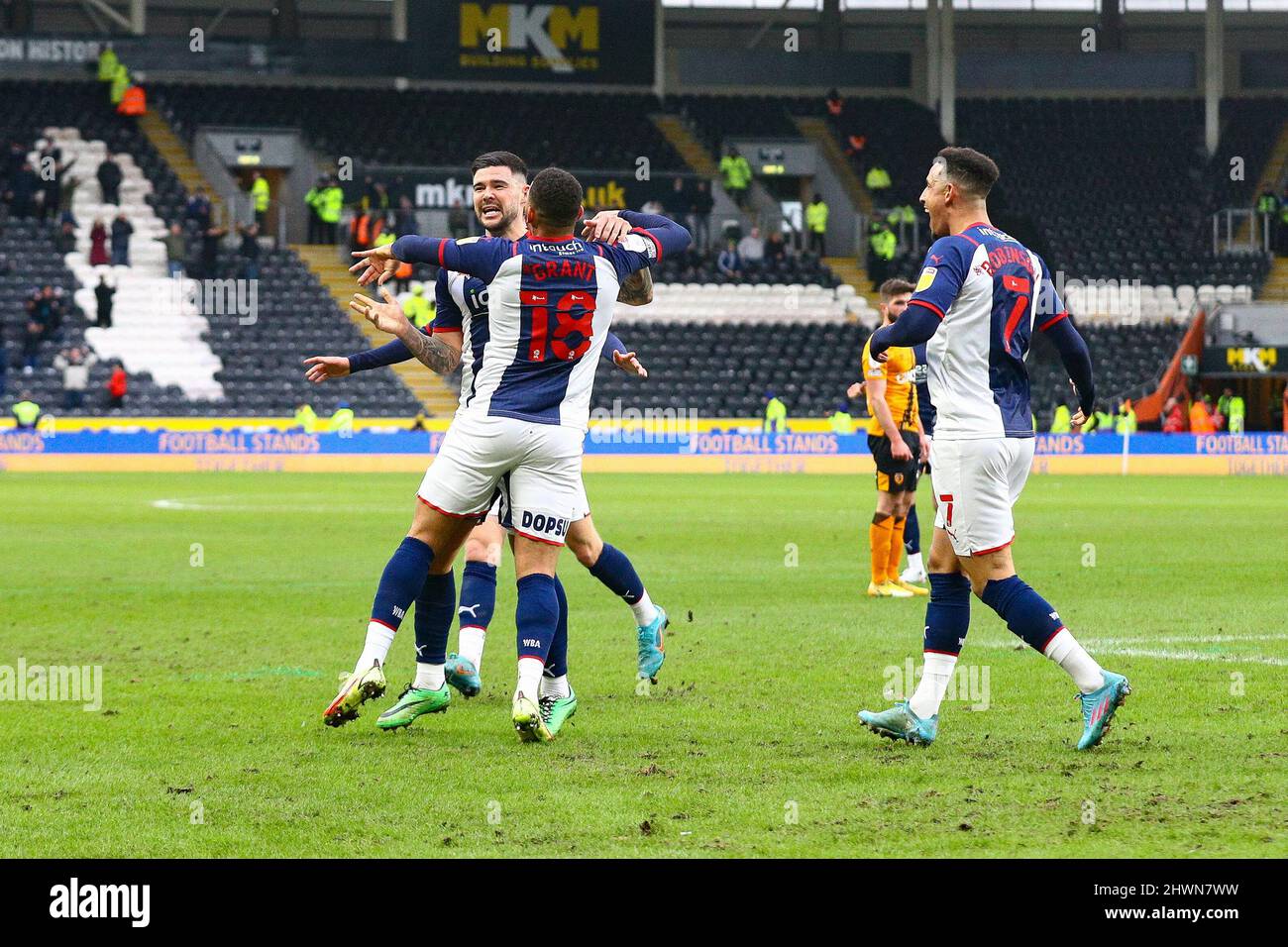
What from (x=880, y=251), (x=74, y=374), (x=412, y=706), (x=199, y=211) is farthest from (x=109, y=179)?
(x=412, y=706)

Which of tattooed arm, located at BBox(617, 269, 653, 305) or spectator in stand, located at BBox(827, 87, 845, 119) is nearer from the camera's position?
tattooed arm, located at BBox(617, 269, 653, 305)

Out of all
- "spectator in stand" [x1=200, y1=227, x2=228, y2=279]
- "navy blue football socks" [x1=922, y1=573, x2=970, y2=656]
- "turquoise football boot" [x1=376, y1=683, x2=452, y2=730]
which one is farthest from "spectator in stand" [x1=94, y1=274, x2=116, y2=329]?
"navy blue football socks" [x1=922, y1=573, x2=970, y2=656]

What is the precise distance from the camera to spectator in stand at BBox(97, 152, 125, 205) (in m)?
40.5

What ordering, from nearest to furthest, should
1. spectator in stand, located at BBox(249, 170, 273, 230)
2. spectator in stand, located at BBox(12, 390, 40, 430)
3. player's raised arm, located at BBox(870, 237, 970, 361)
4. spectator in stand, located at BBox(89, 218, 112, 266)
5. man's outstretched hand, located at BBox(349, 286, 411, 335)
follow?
player's raised arm, located at BBox(870, 237, 970, 361) < man's outstretched hand, located at BBox(349, 286, 411, 335) < spectator in stand, located at BBox(12, 390, 40, 430) < spectator in stand, located at BBox(89, 218, 112, 266) < spectator in stand, located at BBox(249, 170, 273, 230)

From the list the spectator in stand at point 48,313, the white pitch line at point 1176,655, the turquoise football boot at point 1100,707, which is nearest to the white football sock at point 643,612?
the turquoise football boot at point 1100,707

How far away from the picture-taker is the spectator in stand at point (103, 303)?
1487 inches

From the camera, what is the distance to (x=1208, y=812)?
18.4 ft

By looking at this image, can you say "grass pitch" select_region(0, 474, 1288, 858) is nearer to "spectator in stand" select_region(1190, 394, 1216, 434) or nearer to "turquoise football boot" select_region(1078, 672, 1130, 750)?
"turquoise football boot" select_region(1078, 672, 1130, 750)

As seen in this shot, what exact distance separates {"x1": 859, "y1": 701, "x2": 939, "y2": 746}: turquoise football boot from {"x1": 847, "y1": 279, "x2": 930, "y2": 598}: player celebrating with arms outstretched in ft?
18.0

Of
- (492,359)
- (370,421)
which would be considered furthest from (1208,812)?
(370,421)

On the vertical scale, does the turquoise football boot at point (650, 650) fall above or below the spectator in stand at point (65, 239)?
below

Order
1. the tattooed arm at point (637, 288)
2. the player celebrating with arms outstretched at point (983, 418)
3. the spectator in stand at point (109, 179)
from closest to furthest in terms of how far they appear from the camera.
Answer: the player celebrating with arms outstretched at point (983, 418) < the tattooed arm at point (637, 288) < the spectator in stand at point (109, 179)

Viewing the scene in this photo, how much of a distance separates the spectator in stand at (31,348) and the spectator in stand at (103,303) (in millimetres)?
1561

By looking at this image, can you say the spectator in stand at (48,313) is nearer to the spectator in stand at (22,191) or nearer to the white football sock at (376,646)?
the spectator in stand at (22,191)
